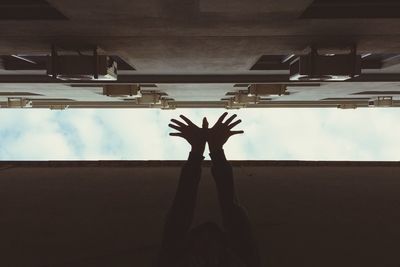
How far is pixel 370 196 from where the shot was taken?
4.65 m

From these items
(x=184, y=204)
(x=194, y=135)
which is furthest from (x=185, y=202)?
(x=194, y=135)

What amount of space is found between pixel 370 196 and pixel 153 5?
13.6 feet

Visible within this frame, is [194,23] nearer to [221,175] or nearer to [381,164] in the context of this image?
[221,175]

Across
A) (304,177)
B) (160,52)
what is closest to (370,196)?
(304,177)

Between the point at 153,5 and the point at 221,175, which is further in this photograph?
the point at 153,5

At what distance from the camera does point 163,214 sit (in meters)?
3.83

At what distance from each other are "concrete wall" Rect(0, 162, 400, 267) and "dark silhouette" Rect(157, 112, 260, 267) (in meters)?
0.36

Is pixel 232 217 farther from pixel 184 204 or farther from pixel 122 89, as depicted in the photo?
pixel 122 89

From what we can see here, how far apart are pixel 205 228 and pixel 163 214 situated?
1.56 m

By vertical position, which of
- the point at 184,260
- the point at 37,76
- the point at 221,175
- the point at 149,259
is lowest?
the point at 149,259

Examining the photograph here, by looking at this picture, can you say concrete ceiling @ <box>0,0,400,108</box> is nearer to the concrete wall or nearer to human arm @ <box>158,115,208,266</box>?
human arm @ <box>158,115,208,266</box>

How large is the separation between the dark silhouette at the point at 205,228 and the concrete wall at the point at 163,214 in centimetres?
36

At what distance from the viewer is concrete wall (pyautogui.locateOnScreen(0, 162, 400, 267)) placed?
9.05 ft

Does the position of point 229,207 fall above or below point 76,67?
below
